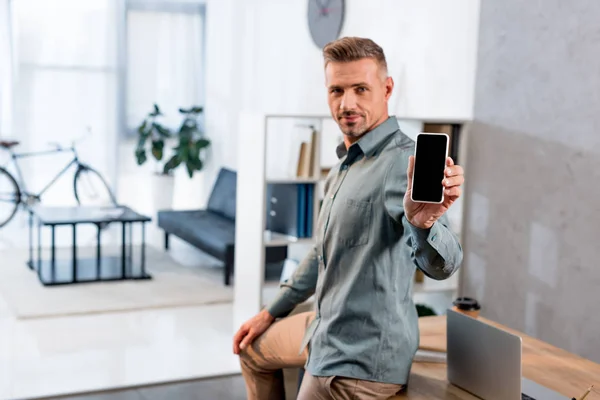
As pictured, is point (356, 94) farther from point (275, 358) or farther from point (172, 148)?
point (172, 148)

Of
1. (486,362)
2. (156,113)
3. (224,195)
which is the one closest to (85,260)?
(224,195)

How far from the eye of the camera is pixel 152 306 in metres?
Result: 5.23

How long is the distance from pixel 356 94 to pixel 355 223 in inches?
13.3

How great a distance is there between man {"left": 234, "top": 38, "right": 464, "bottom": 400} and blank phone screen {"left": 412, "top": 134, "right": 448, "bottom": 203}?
27 centimetres

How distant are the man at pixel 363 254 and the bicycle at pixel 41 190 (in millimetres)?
5705

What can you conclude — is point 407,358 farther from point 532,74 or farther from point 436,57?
point 436,57

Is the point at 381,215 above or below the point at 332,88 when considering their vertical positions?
below

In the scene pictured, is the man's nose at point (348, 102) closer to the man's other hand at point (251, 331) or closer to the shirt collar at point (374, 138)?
the shirt collar at point (374, 138)

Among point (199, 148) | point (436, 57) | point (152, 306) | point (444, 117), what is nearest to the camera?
point (444, 117)

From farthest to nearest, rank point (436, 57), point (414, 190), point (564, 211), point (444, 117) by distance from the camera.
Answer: point (436, 57)
point (444, 117)
point (564, 211)
point (414, 190)

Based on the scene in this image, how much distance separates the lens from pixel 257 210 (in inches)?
166

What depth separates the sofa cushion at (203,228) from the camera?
18.9 ft

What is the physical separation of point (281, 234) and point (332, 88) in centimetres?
233

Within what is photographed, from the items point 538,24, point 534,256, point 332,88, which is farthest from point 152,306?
point 332,88
